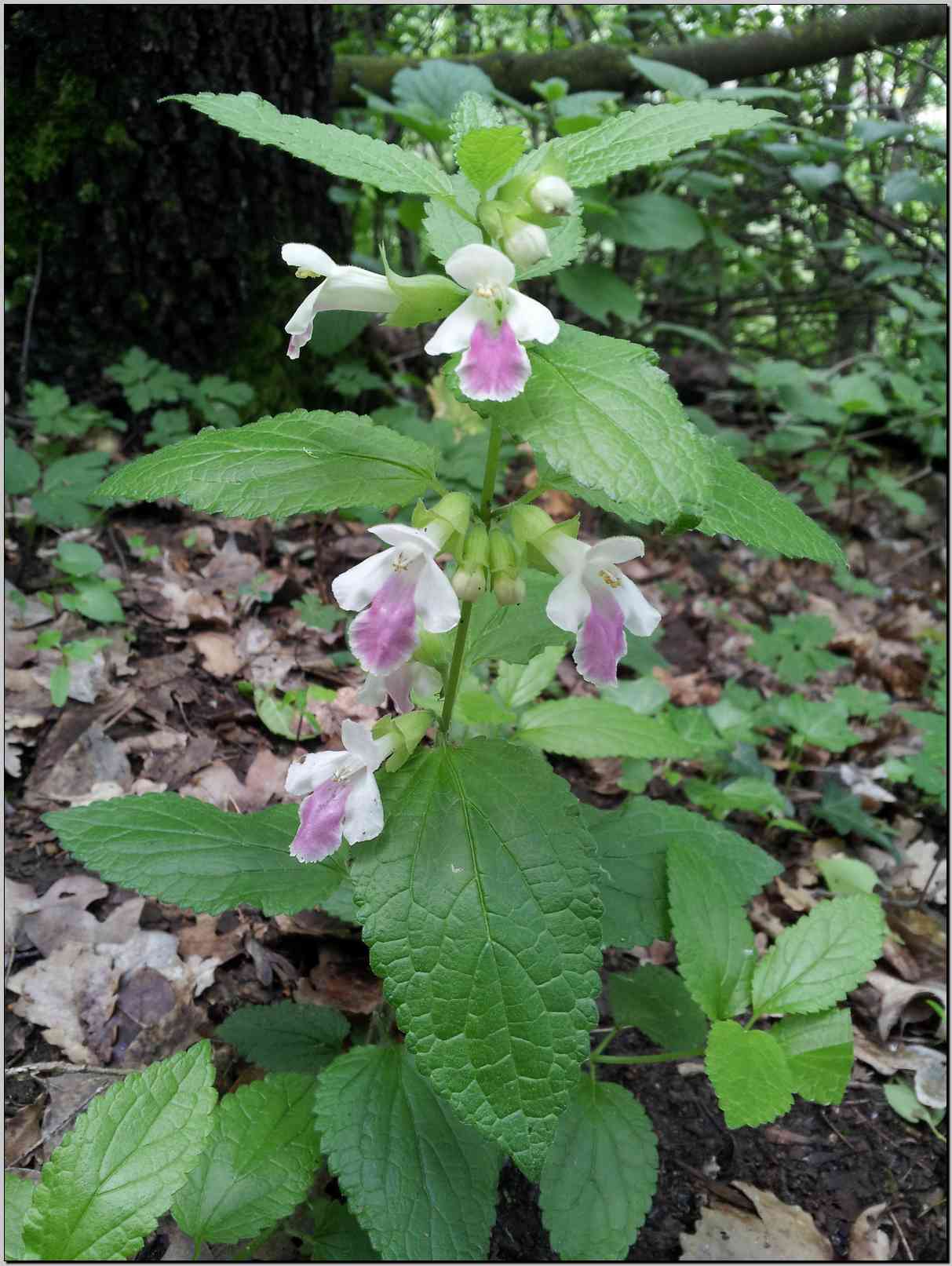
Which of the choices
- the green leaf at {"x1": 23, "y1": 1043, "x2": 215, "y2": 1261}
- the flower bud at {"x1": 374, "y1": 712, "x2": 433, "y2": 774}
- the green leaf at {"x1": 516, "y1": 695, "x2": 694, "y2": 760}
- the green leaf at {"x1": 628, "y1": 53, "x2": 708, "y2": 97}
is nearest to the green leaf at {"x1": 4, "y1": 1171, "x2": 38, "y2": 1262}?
the green leaf at {"x1": 23, "y1": 1043, "x2": 215, "y2": 1261}

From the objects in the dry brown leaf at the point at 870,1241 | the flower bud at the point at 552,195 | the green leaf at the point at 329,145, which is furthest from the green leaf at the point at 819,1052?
the green leaf at the point at 329,145

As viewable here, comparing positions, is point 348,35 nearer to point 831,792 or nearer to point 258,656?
point 258,656

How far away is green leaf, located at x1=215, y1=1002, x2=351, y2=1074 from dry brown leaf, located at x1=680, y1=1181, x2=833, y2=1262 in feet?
2.82

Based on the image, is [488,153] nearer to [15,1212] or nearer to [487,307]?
[487,307]

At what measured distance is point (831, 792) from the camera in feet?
10.1

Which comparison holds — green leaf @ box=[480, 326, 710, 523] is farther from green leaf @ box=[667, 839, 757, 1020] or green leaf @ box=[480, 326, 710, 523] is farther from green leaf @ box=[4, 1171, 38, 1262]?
green leaf @ box=[4, 1171, 38, 1262]

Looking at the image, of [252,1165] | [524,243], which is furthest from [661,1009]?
[524,243]

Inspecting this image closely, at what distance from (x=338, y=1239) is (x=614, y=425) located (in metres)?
1.54

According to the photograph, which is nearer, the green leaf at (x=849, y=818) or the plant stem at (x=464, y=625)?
the plant stem at (x=464, y=625)

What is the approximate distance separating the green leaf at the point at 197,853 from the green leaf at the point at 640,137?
1262mm

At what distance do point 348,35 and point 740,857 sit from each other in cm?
716

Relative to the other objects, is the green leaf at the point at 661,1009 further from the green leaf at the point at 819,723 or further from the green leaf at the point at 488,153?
the green leaf at the point at 488,153

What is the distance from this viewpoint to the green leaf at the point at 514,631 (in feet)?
5.27

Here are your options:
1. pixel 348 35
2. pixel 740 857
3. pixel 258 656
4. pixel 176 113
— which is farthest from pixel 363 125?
pixel 740 857
